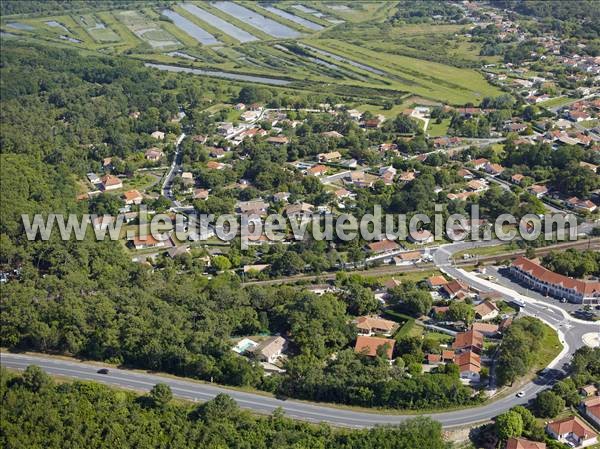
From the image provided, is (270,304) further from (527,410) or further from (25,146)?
(25,146)

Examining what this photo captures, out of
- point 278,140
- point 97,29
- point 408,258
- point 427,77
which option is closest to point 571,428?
point 408,258

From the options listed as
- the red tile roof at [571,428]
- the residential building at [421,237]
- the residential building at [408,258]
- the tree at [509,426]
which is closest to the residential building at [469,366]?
the tree at [509,426]

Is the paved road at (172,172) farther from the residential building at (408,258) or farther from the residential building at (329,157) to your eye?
the residential building at (408,258)

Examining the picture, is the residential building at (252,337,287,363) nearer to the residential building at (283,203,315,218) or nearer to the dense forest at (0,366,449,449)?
the dense forest at (0,366,449,449)

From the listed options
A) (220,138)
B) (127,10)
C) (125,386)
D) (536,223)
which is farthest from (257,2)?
(125,386)

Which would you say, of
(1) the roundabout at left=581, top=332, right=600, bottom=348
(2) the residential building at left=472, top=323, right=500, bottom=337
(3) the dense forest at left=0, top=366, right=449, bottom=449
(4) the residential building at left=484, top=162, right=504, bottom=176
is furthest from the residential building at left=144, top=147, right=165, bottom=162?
(1) the roundabout at left=581, top=332, right=600, bottom=348
